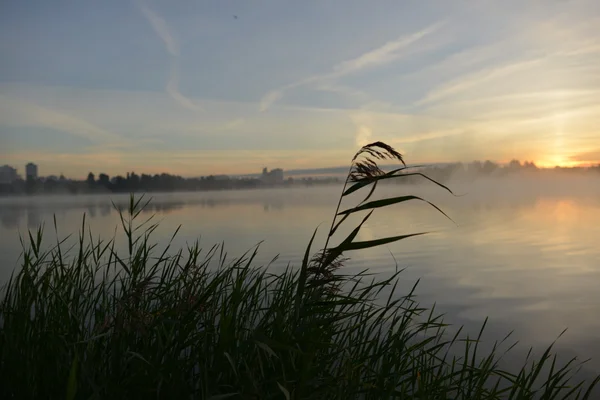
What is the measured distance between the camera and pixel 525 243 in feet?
71.4

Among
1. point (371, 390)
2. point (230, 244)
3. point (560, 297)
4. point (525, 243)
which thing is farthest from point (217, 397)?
point (525, 243)

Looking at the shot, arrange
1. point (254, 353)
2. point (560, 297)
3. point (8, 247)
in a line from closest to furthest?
point (254, 353) → point (560, 297) → point (8, 247)

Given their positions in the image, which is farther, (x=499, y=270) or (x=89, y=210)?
(x=89, y=210)

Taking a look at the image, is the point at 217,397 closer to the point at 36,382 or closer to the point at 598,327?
the point at 36,382

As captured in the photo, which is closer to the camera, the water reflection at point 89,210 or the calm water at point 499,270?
the calm water at point 499,270

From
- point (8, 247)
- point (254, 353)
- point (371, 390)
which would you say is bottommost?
point (8, 247)

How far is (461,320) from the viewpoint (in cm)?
958

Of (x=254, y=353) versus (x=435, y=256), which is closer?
(x=254, y=353)

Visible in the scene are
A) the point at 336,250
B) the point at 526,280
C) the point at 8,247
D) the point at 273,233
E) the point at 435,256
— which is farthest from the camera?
the point at 273,233

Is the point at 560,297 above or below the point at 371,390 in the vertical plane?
below

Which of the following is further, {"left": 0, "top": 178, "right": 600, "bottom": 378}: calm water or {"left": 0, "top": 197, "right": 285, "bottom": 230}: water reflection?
{"left": 0, "top": 197, "right": 285, "bottom": 230}: water reflection

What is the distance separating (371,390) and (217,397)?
1.49 m

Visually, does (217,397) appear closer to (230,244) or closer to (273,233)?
(230,244)

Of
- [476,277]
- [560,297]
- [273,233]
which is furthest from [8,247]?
[560,297]
